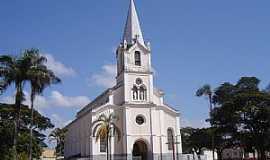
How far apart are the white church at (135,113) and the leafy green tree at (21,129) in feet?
30.9

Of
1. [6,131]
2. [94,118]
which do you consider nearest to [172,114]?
[94,118]

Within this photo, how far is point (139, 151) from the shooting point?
61250 mm

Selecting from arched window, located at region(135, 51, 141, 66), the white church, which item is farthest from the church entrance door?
arched window, located at region(135, 51, 141, 66)

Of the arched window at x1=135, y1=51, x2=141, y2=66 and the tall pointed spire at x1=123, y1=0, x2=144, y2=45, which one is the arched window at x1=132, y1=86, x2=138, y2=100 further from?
the tall pointed spire at x1=123, y1=0, x2=144, y2=45

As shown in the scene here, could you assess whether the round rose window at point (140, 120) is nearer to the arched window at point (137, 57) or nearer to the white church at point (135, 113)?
the white church at point (135, 113)

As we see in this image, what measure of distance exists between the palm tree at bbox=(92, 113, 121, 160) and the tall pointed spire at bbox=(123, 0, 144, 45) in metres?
13.7

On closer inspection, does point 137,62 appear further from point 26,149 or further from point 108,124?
point 26,149

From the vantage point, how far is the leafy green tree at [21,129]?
5512 centimetres

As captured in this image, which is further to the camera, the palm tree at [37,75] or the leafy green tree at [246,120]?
the leafy green tree at [246,120]

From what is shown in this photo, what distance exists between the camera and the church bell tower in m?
59.6

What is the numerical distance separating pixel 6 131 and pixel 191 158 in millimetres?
28768

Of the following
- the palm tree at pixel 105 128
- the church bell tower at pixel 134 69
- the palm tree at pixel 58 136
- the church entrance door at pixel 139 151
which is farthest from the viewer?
the palm tree at pixel 58 136

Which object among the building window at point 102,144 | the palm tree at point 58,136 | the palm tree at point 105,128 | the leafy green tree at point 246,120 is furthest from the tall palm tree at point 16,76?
the palm tree at point 58,136

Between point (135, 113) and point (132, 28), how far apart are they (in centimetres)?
1443
